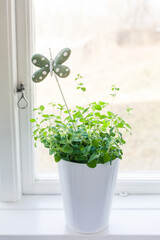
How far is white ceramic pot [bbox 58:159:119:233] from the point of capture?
1027 millimetres

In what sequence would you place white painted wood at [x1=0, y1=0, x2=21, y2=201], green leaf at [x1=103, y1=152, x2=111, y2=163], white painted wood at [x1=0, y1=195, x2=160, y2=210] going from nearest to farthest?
green leaf at [x1=103, y1=152, x2=111, y2=163] < white painted wood at [x1=0, y1=0, x2=21, y2=201] < white painted wood at [x1=0, y1=195, x2=160, y2=210]

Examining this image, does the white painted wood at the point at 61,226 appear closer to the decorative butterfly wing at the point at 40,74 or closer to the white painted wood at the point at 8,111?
the white painted wood at the point at 8,111

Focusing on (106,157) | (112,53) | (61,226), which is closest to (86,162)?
(106,157)

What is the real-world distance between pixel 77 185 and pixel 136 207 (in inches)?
12.7

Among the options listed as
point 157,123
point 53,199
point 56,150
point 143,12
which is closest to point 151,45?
point 143,12

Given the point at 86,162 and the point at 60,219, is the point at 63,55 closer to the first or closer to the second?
the point at 86,162

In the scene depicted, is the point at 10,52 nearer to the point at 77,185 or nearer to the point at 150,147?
the point at 77,185

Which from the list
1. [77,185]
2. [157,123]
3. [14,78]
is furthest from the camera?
[157,123]

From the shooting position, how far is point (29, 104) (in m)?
1.22

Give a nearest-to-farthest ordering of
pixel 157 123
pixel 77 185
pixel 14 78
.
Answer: pixel 77 185 → pixel 14 78 → pixel 157 123

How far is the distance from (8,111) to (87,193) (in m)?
0.39

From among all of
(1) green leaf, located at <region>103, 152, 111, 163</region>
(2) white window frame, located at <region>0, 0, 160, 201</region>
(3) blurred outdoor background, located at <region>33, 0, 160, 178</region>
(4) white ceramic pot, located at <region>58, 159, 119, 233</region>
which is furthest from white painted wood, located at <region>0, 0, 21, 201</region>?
(1) green leaf, located at <region>103, 152, 111, 163</region>

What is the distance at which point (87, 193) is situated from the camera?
1.05 m

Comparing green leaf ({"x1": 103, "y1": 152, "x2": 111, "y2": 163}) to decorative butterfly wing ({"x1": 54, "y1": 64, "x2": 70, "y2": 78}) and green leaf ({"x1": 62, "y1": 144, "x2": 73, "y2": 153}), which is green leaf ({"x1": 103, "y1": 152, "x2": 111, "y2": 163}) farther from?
decorative butterfly wing ({"x1": 54, "y1": 64, "x2": 70, "y2": 78})
